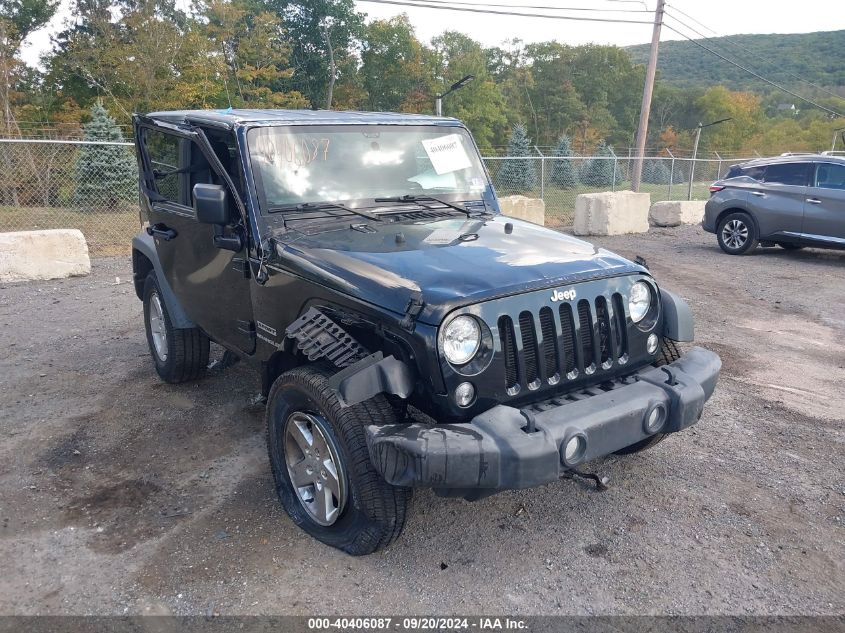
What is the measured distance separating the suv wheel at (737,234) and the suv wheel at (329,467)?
10.4m

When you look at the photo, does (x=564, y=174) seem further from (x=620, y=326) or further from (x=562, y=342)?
(x=562, y=342)

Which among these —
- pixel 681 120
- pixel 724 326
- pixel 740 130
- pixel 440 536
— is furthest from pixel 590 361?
pixel 681 120

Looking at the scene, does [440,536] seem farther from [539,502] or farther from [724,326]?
[724,326]

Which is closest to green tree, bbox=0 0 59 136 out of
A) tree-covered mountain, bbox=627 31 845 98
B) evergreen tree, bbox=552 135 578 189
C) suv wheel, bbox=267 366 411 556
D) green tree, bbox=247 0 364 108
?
green tree, bbox=247 0 364 108

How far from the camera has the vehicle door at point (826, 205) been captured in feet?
34.8

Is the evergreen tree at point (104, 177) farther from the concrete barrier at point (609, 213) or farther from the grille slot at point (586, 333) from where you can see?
the grille slot at point (586, 333)

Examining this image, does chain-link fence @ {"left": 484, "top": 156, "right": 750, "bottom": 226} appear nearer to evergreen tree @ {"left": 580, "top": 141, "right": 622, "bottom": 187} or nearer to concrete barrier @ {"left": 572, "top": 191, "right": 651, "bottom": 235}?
evergreen tree @ {"left": 580, "top": 141, "right": 622, "bottom": 187}

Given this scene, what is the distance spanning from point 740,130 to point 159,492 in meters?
71.1

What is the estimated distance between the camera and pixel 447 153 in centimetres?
454

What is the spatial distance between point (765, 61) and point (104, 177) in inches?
3470

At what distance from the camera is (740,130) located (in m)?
65.2

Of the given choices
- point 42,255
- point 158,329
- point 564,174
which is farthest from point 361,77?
point 158,329

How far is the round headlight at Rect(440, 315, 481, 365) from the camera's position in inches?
114

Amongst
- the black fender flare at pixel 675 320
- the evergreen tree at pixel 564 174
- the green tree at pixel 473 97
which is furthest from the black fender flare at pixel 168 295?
the green tree at pixel 473 97
